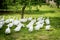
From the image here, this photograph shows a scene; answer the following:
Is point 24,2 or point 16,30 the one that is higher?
point 24,2

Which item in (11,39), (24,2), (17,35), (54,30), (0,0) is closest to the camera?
(11,39)

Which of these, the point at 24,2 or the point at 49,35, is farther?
the point at 24,2

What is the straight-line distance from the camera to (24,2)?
14227 mm

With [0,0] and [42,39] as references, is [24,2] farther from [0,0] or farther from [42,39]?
[0,0]

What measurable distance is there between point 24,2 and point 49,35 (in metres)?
4.75

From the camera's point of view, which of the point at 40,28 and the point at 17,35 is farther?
the point at 40,28

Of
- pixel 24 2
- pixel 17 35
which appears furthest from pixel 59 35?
pixel 24 2

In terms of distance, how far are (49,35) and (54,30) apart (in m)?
1.27

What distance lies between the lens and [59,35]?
10312 millimetres

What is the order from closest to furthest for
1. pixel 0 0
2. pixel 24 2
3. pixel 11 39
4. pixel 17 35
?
1. pixel 11 39
2. pixel 17 35
3. pixel 24 2
4. pixel 0 0

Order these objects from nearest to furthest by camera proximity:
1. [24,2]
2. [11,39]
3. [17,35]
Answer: [11,39] → [17,35] → [24,2]

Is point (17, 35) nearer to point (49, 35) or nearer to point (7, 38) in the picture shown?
point (7, 38)

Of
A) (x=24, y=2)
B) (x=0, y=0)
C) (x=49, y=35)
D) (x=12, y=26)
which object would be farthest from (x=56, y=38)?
(x=0, y=0)

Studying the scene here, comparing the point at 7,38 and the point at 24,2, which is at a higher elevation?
the point at 24,2
